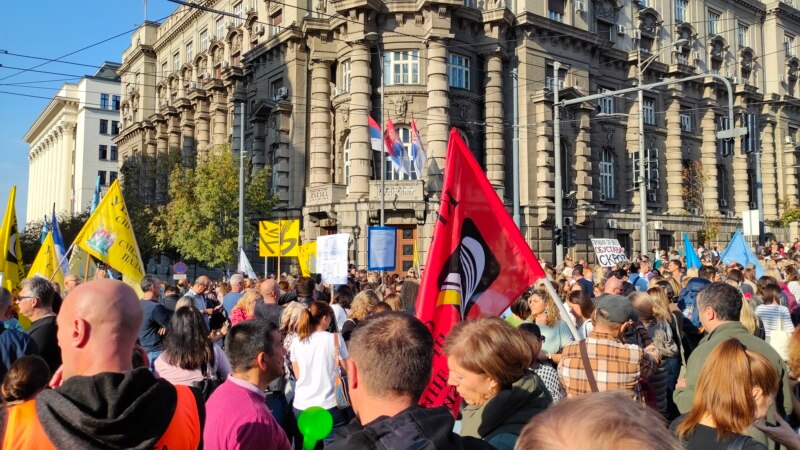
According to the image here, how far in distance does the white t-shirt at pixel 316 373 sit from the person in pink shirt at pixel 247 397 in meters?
2.13

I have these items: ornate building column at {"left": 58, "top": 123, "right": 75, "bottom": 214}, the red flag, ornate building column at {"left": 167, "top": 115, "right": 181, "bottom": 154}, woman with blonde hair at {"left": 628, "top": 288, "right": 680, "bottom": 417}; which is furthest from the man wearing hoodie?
ornate building column at {"left": 58, "top": 123, "right": 75, "bottom": 214}

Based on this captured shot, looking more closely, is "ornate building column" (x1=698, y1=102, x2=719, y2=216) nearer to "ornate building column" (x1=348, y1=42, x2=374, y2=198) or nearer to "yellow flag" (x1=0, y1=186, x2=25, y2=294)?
"ornate building column" (x1=348, y1=42, x2=374, y2=198)

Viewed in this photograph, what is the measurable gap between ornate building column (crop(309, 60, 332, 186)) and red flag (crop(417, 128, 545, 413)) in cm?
2667

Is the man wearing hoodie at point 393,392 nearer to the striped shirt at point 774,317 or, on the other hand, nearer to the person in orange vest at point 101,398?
the person in orange vest at point 101,398

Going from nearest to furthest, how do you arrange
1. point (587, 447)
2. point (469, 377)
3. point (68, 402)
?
1. point (587, 447)
2. point (68, 402)
3. point (469, 377)

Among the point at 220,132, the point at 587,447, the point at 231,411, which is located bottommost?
the point at 231,411

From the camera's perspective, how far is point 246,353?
13.2 ft

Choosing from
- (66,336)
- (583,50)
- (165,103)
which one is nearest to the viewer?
(66,336)

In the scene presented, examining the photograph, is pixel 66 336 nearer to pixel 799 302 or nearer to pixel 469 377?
pixel 469 377

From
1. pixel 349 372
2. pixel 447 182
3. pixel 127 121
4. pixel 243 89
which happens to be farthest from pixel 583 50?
pixel 127 121

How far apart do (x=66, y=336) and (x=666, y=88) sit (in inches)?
1694

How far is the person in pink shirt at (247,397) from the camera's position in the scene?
3.64 m

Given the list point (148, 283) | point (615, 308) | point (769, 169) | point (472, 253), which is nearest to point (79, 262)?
point (148, 283)

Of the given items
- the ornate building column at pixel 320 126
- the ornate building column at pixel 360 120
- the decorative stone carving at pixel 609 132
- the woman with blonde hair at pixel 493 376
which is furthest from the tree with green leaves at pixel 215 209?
the woman with blonde hair at pixel 493 376
